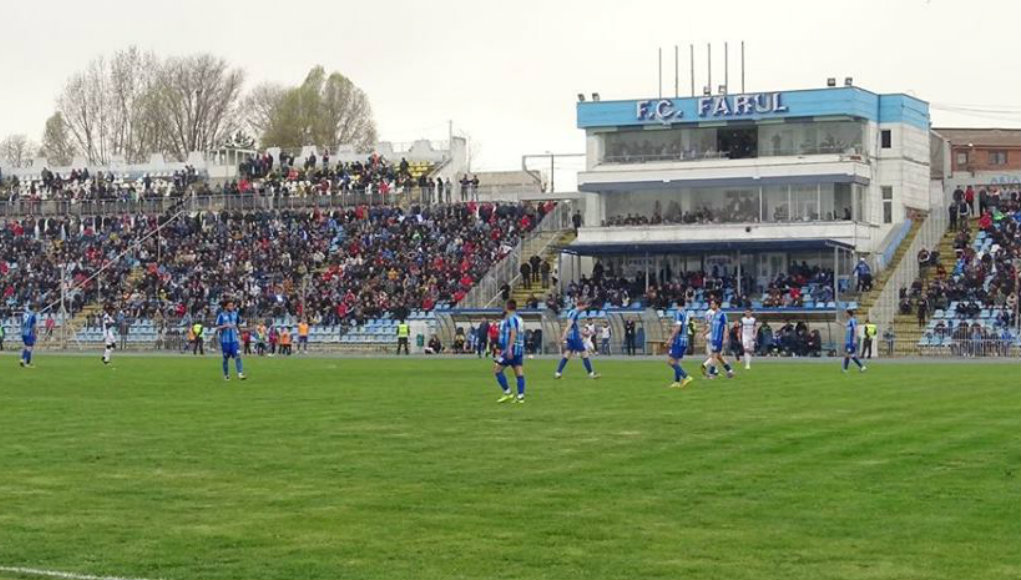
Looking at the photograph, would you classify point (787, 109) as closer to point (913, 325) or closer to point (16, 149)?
point (913, 325)

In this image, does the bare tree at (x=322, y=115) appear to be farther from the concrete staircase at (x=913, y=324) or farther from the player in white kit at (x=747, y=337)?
the player in white kit at (x=747, y=337)

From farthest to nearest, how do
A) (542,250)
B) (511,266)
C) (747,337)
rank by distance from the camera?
(542,250)
(511,266)
(747,337)

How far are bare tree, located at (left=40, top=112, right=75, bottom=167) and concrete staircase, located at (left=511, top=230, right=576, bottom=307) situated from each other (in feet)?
205

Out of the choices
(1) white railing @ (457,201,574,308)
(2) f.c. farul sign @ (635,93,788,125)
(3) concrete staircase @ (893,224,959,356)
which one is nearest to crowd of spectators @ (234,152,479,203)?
(1) white railing @ (457,201,574,308)

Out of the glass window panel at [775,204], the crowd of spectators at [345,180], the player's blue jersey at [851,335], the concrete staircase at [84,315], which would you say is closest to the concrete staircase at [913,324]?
the glass window panel at [775,204]

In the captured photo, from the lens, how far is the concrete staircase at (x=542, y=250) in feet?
260

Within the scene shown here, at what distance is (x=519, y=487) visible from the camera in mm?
18219

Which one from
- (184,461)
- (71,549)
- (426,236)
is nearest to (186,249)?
(426,236)

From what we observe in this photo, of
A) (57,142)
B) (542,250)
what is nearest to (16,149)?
(57,142)

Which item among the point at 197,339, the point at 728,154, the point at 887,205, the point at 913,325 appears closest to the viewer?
the point at 913,325

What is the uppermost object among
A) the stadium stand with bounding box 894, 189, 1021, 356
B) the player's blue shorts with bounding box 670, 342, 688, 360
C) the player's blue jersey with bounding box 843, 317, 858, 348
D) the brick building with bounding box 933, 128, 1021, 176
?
the brick building with bounding box 933, 128, 1021, 176

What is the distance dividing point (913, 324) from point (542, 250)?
2116cm

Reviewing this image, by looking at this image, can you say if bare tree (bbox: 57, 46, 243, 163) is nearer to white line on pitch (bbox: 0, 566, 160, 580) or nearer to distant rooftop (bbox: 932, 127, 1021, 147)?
distant rooftop (bbox: 932, 127, 1021, 147)

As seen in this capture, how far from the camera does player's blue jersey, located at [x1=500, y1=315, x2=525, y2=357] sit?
32844mm
